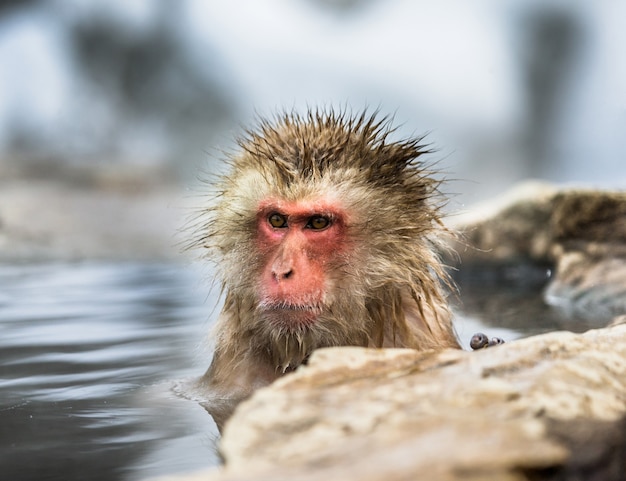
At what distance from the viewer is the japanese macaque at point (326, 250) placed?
10.1 feet

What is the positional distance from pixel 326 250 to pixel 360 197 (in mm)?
255

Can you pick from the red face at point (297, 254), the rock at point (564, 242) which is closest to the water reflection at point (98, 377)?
the red face at point (297, 254)

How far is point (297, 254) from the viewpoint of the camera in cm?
302

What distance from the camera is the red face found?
298 cm

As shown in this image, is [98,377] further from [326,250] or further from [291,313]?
[326,250]

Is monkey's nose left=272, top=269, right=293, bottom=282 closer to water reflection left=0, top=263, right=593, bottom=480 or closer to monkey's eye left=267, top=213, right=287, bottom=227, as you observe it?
monkey's eye left=267, top=213, right=287, bottom=227

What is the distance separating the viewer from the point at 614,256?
564cm

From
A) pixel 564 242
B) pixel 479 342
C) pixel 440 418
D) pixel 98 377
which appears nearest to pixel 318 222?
pixel 479 342

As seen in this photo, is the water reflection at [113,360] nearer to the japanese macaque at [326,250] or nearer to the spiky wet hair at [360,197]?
the japanese macaque at [326,250]

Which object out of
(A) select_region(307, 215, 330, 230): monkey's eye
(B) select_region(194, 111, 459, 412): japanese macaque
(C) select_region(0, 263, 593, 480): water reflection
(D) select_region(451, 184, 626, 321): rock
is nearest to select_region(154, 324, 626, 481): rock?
(C) select_region(0, 263, 593, 480): water reflection

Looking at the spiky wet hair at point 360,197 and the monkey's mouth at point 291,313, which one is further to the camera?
the spiky wet hair at point 360,197

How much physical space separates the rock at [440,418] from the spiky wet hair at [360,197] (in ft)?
3.48

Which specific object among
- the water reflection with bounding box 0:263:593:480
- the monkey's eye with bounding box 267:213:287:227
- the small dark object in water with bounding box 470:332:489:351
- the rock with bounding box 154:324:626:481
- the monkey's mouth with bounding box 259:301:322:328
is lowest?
the water reflection with bounding box 0:263:593:480

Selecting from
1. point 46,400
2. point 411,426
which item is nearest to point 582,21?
point 46,400
